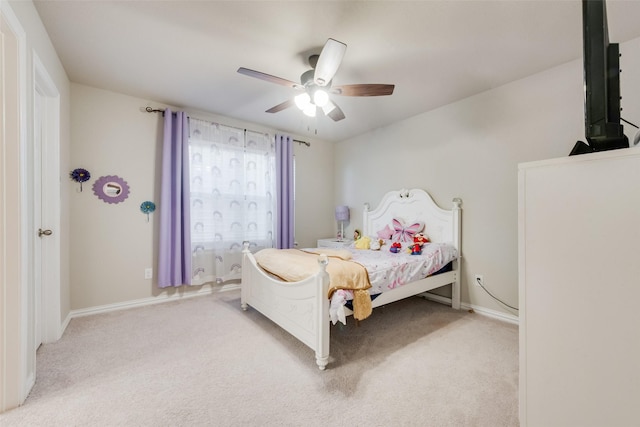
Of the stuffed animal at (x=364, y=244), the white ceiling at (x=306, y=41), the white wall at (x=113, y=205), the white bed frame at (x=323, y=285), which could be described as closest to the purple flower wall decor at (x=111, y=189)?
the white wall at (x=113, y=205)

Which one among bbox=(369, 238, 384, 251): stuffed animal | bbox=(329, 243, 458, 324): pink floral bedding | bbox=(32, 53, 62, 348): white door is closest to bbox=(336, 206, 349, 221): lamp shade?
bbox=(369, 238, 384, 251): stuffed animal

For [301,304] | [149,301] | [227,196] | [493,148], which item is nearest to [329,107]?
[301,304]

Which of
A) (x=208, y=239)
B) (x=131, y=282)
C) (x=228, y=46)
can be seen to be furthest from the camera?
(x=208, y=239)

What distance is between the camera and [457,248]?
120 inches

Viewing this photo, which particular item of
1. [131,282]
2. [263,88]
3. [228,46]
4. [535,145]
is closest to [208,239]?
[131,282]

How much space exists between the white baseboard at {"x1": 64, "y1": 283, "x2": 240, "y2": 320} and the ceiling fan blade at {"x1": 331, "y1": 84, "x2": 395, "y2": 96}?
292cm

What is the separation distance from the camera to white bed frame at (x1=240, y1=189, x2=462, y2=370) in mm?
1799

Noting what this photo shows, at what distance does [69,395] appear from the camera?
1.53 m

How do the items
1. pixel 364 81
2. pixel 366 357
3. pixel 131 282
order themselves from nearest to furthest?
pixel 366 357
pixel 364 81
pixel 131 282

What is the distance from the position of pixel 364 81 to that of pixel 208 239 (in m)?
2.67

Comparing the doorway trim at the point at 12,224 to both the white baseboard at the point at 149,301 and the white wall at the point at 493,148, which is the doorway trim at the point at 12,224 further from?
the white wall at the point at 493,148

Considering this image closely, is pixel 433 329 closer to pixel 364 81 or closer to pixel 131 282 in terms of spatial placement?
pixel 364 81

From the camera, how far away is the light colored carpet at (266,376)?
1383mm

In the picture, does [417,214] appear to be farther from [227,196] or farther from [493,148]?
[227,196]
